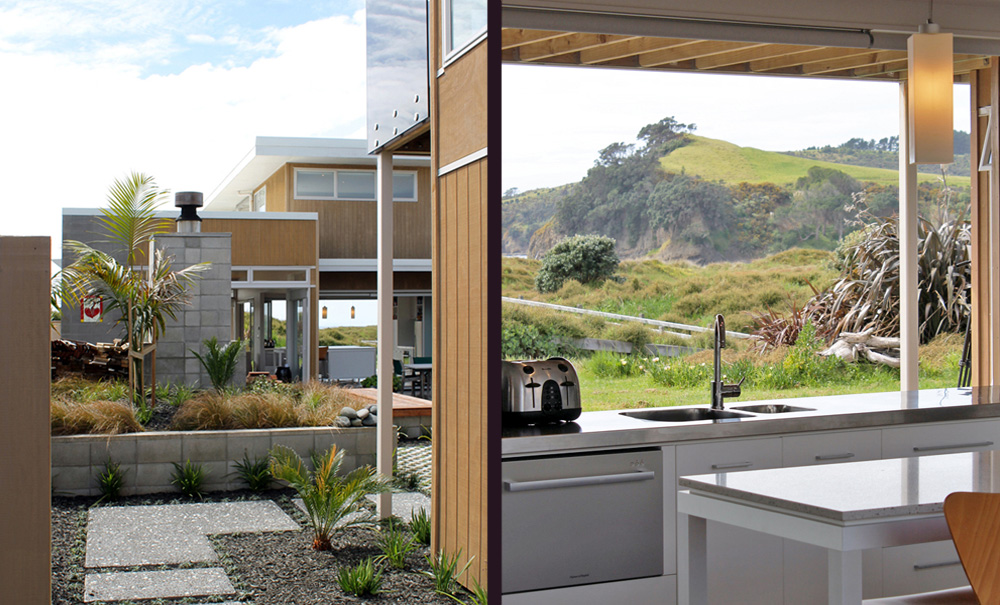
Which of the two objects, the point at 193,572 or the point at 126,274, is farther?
the point at 126,274

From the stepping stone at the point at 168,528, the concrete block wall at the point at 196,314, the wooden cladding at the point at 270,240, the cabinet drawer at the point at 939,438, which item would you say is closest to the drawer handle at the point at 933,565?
the cabinet drawer at the point at 939,438

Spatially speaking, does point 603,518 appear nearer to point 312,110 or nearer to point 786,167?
point 786,167

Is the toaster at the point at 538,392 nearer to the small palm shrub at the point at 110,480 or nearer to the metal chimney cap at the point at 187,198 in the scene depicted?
the small palm shrub at the point at 110,480

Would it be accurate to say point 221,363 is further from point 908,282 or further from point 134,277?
point 908,282

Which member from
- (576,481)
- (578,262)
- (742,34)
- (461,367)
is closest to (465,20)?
(461,367)

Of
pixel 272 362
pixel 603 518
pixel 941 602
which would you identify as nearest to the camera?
pixel 941 602

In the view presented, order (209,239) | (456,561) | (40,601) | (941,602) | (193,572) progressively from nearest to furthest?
(941,602) < (40,601) < (456,561) < (193,572) < (209,239)

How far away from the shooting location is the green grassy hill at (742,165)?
12133 mm

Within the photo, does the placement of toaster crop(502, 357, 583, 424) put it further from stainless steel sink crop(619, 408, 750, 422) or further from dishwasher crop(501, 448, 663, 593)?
stainless steel sink crop(619, 408, 750, 422)

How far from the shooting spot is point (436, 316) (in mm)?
3791

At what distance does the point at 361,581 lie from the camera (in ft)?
11.8

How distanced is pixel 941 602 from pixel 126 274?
24.6 ft

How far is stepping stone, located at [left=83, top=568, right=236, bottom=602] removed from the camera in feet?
12.0

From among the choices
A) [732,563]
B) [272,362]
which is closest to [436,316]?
[732,563]
